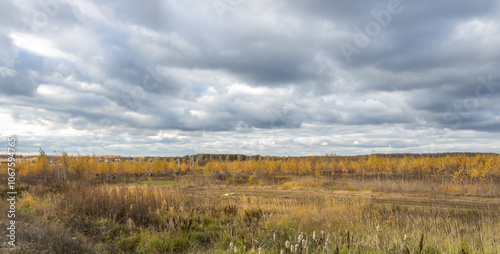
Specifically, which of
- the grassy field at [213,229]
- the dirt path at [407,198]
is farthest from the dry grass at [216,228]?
the dirt path at [407,198]

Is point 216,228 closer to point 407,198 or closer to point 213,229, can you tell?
point 213,229

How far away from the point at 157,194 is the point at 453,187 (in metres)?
29.5

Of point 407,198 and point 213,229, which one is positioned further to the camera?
point 407,198

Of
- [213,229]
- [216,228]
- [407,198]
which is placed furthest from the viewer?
[407,198]

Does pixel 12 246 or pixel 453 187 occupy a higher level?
pixel 12 246

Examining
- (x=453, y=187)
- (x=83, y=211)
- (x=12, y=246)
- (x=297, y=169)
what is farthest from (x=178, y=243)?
(x=297, y=169)

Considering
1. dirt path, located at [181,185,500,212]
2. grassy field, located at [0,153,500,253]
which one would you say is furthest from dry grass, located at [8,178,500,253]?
dirt path, located at [181,185,500,212]

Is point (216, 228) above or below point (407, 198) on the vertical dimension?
above

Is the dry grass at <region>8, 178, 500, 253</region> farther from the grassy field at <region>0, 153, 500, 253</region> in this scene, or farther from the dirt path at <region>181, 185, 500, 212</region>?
the dirt path at <region>181, 185, 500, 212</region>

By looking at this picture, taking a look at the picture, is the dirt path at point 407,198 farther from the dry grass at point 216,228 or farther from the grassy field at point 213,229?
the dry grass at point 216,228

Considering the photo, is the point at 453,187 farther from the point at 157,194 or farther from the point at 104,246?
the point at 104,246

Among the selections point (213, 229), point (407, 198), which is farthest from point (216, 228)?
point (407, 198)

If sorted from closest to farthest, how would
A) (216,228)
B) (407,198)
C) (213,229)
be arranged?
(213,229) → (216,228) → (407,198)

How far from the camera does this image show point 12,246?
650cm
